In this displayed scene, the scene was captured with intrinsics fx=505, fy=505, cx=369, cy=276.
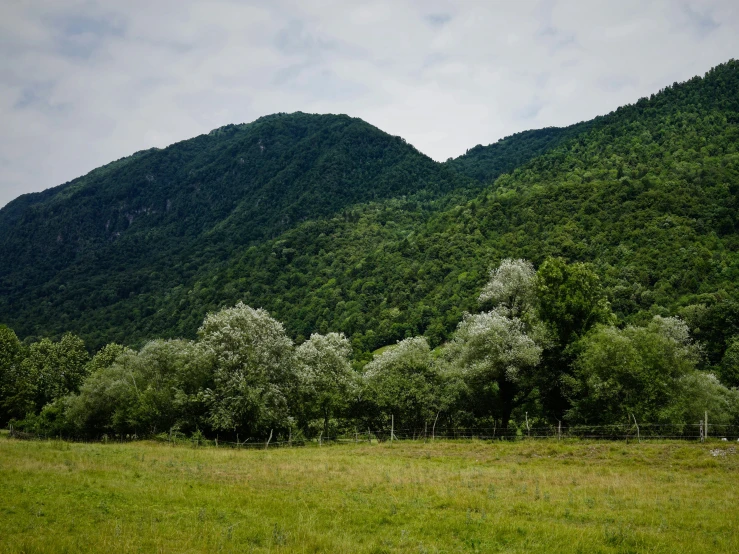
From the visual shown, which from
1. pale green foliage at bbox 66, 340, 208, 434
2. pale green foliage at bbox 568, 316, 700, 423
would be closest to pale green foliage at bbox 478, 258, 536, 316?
pale green foliage at bbox 568, 316, 700, 423

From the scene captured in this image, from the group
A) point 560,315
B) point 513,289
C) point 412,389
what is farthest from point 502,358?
point 513,289

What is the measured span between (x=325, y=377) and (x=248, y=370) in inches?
410

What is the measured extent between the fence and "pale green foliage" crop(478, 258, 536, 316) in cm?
1272

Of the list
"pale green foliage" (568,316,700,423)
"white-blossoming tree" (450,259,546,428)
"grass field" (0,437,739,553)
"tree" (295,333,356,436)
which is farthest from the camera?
"tree" (295,333,356,436)

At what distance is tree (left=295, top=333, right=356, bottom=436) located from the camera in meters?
55.8

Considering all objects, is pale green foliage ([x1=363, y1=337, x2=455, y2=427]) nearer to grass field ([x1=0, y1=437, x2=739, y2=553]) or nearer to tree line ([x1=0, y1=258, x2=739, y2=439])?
tree line ([x1=0, y1=258, x2=739, y2=439])

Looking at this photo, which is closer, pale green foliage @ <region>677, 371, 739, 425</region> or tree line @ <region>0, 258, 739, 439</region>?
tree line @ <region>0, 258, 739, 439</region>

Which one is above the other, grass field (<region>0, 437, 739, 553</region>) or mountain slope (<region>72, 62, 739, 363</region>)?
mountain slope (<region>72, 62, 739, 363</region>)

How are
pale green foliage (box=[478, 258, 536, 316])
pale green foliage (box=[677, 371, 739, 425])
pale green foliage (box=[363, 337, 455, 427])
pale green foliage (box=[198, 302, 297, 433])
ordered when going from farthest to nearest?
pale green foliage (box=[478, 258, 536, 316])
pale green foliage (box=[363, 337, 455, 427])
pale green foliage (box=[677, 371, 739, 425])
pale green foliage (box=[198, 302, 297, 433])

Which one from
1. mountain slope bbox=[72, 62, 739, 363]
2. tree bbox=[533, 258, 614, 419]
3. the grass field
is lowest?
the grass field

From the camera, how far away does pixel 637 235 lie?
132 meters

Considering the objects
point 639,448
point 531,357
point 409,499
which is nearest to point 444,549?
point 409,499

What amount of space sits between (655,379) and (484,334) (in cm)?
1459

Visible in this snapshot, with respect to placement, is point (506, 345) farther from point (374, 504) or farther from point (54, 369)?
point (54, 369)
